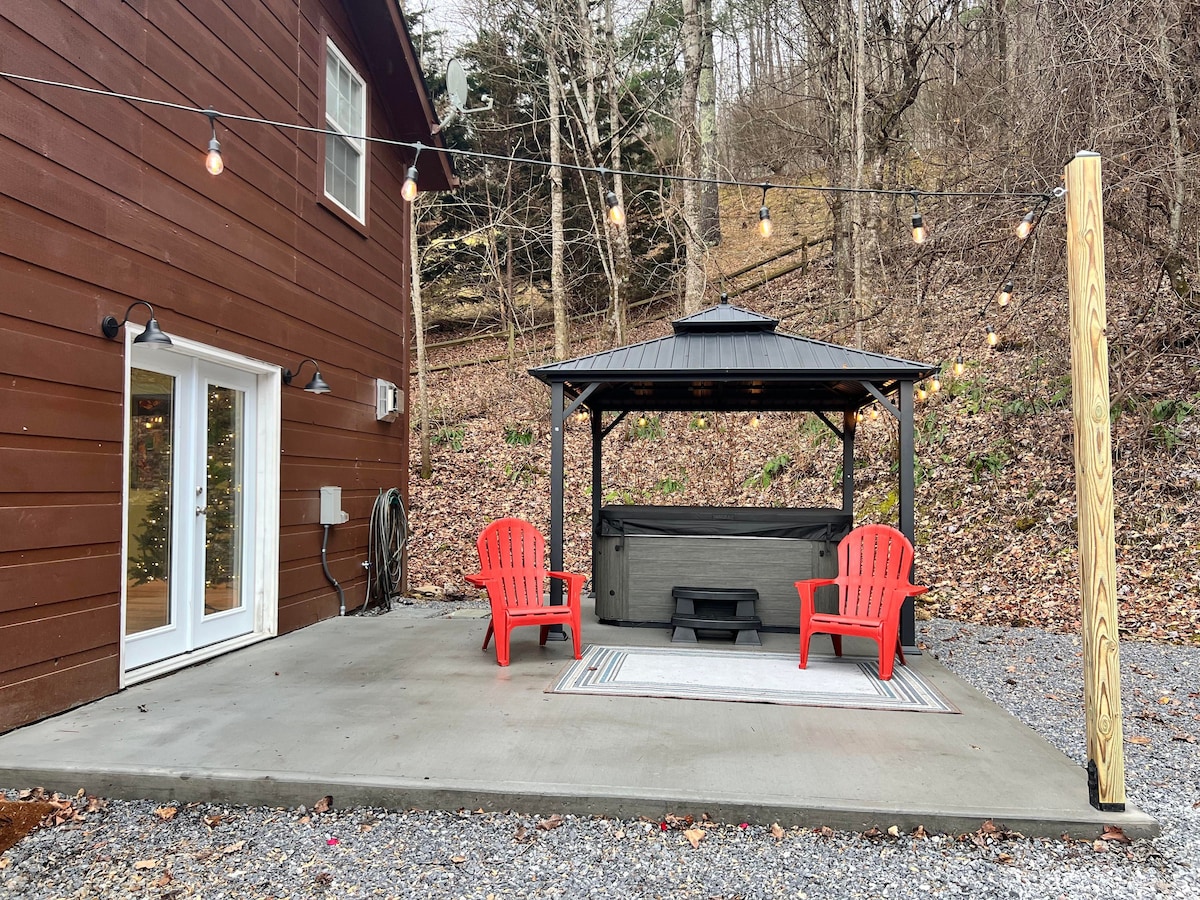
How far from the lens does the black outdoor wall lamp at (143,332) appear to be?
12.2 feet

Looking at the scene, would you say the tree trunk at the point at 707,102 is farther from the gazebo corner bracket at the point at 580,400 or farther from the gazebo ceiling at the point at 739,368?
the gazebo corner bracket at the point at 580,400

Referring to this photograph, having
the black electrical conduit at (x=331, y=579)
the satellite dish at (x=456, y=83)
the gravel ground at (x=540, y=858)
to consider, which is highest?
the satellite dish at (x=456, y=83)

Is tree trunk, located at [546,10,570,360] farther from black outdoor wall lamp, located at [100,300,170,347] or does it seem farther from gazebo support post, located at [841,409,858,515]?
black outdoor wall lamp, located at [100,300,170,347]

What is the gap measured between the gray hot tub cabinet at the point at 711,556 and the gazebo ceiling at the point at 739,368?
94 cm

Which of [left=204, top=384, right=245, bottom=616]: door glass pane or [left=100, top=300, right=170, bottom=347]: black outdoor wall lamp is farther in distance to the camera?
[left=204, top=384, right=245, bottom=616]: door glass pane

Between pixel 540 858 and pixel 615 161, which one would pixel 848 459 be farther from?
pixel 615 161

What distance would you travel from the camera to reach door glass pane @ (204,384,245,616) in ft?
15.5

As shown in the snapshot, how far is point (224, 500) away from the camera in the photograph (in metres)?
4.87

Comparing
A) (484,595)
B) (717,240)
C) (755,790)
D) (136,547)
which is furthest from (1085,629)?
(717,240)

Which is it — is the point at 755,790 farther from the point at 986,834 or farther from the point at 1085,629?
the point at 1085,629

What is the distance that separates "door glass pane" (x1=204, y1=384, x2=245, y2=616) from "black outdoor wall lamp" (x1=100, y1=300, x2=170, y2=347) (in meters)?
0.89

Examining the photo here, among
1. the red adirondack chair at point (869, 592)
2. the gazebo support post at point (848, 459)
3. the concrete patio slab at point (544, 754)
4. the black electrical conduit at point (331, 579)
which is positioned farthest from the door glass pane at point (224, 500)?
the gazebo support post at point (848, 459)

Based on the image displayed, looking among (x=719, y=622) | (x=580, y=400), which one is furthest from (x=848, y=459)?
(x=580, y=400)

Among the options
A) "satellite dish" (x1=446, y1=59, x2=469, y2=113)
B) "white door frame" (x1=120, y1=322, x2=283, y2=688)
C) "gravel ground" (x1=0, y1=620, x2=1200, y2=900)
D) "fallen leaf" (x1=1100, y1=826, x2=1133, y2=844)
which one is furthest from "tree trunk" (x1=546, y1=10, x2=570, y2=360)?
"fallen leaf" (x1=1100, y1=826, x2=1133, y2=844)
